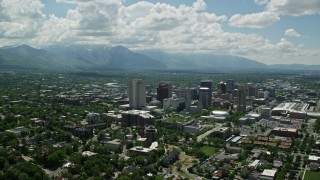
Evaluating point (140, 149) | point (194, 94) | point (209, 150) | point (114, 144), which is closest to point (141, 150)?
point (140, 149)

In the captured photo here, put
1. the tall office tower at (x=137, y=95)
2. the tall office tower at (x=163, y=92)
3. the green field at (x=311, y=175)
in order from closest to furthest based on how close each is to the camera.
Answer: the green field at (x=311, y=175), the tall office tower at (x=137, y=95), the tall office tower at (x=163, y=92)

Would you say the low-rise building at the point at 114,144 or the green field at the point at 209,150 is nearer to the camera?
the low-rise building at the point at 114,144

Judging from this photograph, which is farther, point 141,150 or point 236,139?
point 236,139

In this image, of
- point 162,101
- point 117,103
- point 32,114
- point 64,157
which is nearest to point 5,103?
point 32,114

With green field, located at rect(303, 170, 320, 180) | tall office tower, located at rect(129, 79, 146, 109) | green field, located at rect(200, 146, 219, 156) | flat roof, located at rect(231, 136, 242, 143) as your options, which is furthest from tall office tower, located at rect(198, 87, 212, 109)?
green field, located at rect(303, 170, 320, 180)

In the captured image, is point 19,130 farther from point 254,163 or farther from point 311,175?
point 311,175

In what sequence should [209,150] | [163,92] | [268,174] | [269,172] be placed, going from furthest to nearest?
[163,92] < [209,150] < [269,172] < [268,174]

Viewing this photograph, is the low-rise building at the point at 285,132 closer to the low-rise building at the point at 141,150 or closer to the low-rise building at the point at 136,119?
the low-rise building at the point at 136,119

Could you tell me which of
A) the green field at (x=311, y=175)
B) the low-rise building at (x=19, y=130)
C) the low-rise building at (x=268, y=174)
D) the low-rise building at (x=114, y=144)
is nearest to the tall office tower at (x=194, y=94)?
the low-rise building at (x=19, y=130)

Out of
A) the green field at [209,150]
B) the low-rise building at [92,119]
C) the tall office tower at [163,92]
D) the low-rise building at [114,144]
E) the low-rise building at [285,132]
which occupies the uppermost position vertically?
the tall office tower at [163,92]

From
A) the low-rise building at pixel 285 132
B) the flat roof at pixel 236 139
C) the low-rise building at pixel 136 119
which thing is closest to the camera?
the flat roof at pixel 236 139

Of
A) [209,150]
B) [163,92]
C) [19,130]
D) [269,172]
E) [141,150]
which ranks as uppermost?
[163,92]
